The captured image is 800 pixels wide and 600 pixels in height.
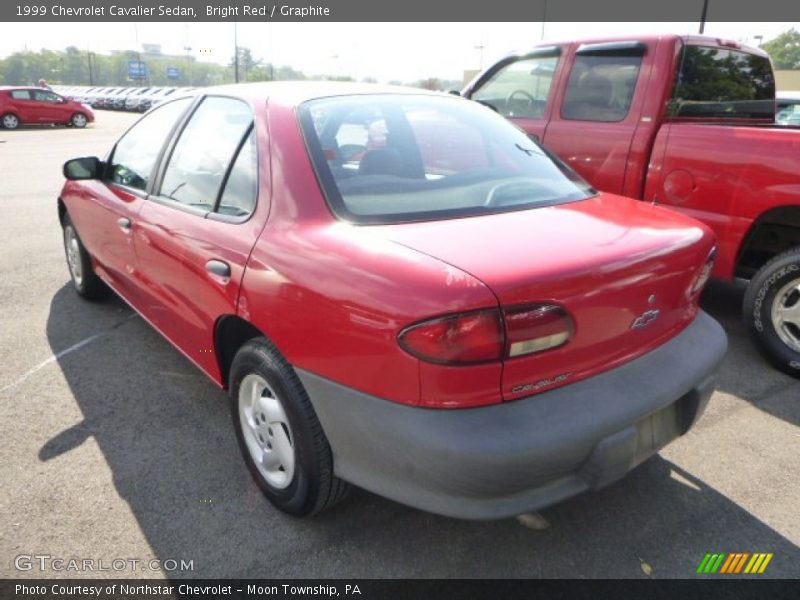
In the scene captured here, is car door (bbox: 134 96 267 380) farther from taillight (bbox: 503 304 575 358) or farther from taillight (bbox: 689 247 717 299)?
taillight (bbox: 689 247 717 299)

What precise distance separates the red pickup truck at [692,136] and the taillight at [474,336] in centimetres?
260

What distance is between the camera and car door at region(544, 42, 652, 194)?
4.34 meters

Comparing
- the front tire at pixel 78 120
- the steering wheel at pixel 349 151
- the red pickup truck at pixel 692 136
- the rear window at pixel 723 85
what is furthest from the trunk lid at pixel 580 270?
the front tire at pixel 78 120

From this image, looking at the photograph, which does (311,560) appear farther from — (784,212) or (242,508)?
(784,212)

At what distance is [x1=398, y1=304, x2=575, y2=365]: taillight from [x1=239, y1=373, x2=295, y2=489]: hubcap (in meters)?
0.76

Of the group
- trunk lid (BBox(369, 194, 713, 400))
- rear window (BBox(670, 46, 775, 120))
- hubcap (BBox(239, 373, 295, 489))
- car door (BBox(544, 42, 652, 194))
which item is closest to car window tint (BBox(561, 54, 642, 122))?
car door (BBox(544, 42, 652, 194))

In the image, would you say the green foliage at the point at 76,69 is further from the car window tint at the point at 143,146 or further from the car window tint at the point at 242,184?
the car window tint at the point at 242,184

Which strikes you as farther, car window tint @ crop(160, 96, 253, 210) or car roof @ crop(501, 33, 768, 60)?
car roof @ crop(501, 33, 768, 60)

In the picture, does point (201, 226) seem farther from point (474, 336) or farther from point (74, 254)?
point (74, 254)

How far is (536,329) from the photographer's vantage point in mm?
1832

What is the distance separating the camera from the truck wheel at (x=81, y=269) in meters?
4.62

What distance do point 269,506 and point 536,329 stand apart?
1416mm
